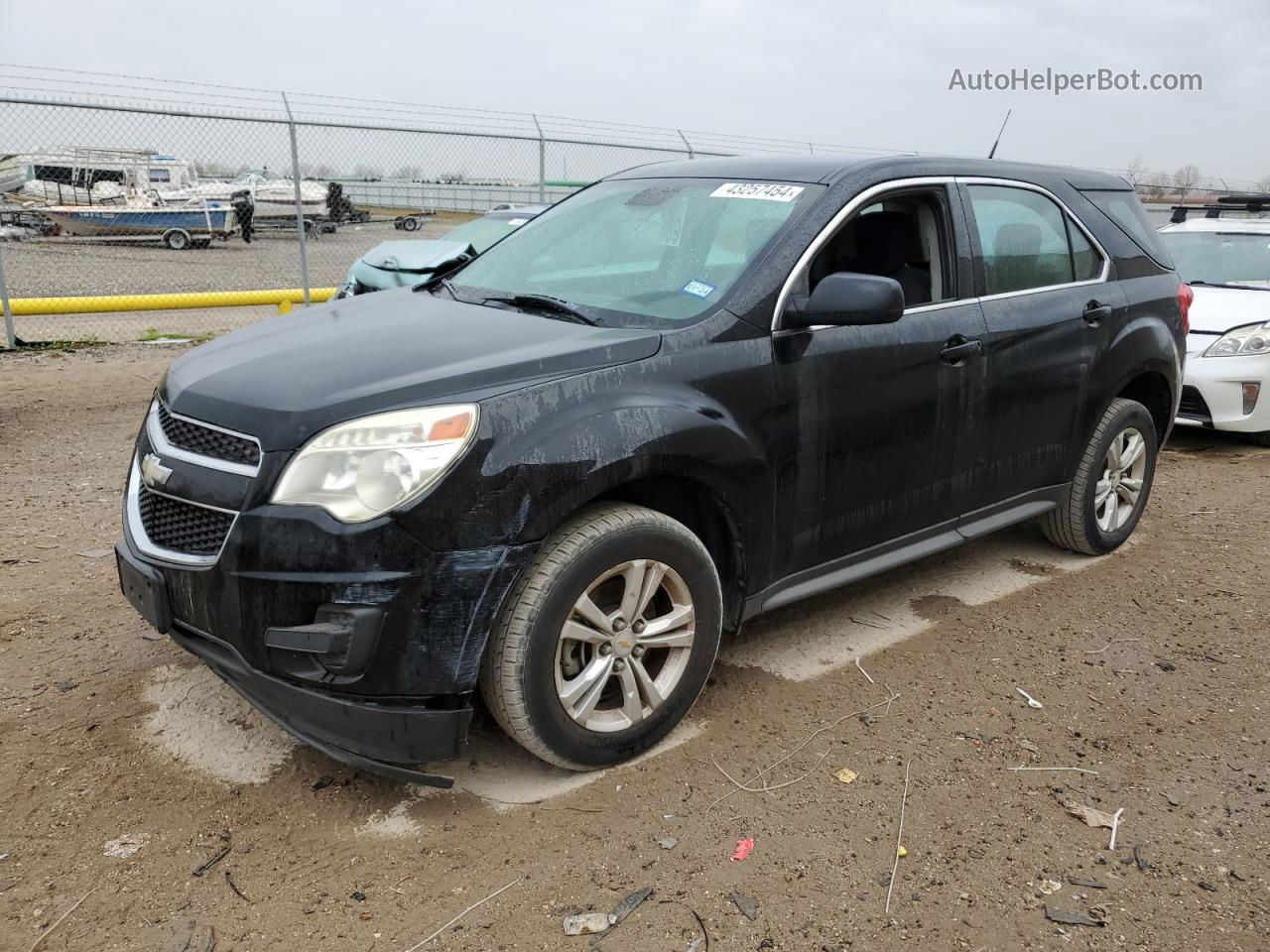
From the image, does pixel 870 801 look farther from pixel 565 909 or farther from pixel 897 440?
pixel 897 440

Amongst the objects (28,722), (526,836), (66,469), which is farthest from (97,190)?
(526,836)

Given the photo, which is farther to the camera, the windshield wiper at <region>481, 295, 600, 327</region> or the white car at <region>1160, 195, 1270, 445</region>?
the white car at <region>1160, 195, 1270, 445</region>

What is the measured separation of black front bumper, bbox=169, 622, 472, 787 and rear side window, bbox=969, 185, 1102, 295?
104 inches

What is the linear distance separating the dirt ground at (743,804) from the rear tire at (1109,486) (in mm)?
486

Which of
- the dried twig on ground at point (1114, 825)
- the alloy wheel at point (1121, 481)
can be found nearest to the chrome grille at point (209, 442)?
the dried twig on ground at point (1114, 825)

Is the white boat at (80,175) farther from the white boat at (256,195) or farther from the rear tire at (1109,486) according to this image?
the rear tire at (1109,486)

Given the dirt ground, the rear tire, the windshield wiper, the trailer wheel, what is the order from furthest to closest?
the trailer wheel < the rear tire < the windshield wiper < the dirt ground

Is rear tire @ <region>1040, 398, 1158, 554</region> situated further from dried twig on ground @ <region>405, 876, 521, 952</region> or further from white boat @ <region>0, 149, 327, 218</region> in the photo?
white boat @ <region>0, 149, 327, 218</region>

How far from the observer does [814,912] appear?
245cm

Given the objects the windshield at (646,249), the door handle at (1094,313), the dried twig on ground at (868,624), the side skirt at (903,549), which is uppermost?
the windshield at (646,249)

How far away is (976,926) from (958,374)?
1.97 meters

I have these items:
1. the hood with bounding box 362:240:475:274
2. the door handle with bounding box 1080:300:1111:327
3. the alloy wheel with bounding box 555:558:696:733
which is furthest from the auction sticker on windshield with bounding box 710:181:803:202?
the hood with bounding box 362:240:475:274

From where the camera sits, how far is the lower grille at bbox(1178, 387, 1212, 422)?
712 centimetres

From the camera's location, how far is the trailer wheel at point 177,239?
72.9ft
